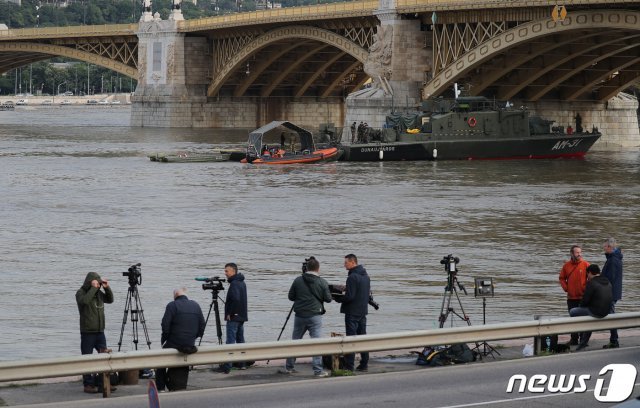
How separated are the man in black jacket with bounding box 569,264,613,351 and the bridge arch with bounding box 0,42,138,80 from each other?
333 feet

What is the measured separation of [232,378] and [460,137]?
55475 mm

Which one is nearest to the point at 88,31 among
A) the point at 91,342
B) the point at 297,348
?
the point at 91,342

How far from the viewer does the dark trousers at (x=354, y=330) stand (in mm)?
17875

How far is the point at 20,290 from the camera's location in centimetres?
2788

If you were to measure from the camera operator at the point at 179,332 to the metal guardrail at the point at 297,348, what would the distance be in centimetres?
19

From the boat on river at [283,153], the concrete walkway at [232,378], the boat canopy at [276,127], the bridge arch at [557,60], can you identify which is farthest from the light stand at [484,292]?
the boat canopy at [276,127]

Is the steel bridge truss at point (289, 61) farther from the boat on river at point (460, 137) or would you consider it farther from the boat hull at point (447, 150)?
the boat hull at point (447, 150)

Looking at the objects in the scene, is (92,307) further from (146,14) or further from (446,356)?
(146,14)

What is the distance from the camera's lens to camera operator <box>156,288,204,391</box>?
54.7ft

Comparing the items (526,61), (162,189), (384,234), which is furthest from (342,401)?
(526,61)

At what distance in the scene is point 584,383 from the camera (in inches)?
656

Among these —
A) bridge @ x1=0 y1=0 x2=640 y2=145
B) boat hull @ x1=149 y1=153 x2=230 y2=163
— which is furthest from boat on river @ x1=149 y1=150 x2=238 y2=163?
bridge @ x1=0 y1=0 x2=640 y2=145

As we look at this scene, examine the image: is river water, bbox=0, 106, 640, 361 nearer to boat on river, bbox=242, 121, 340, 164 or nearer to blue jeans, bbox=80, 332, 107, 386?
boat on river, bbox=242, 121, 340, 164

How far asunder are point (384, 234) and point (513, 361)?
2076 centimetres
